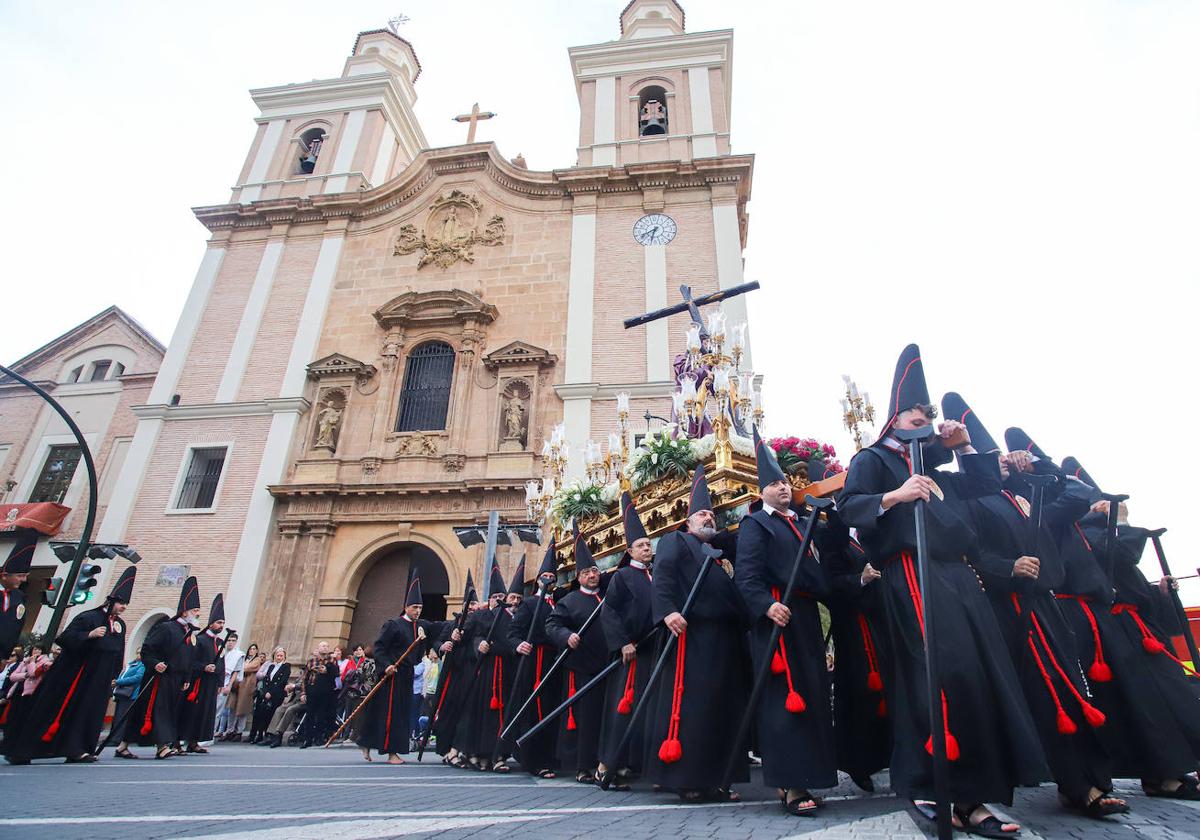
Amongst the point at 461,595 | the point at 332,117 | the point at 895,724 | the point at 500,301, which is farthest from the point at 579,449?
the point at 332,117

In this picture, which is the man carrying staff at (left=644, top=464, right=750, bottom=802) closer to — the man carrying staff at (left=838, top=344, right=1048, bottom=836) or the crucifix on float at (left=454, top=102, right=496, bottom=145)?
the man carrying staff at (left=838, top=344, right=1048, bottom=836)

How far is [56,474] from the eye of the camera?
19719mm

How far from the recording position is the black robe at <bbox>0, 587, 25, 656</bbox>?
6.20 metres

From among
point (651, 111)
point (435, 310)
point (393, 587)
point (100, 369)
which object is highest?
point (651, 111)

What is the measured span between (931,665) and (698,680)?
5.19 feet

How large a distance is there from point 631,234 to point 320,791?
1654 centimetres

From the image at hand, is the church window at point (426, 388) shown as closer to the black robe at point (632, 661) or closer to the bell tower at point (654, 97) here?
the bell tower at point (654, 97)

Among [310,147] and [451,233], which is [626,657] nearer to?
[451,233]

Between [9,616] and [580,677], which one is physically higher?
[9,616]

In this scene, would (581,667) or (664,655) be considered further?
(581,667)

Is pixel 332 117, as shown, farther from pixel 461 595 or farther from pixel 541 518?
pixel 541 518

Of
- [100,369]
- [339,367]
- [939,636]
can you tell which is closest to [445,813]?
[939,636]

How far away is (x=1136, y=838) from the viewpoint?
2305 mm

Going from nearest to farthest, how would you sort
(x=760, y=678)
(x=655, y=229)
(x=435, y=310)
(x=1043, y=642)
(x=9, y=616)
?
(x=1043, y=642) < (x=760, y=678) < (x=9, y=616) < (x=435, y=310) < (x=655, y=229)
